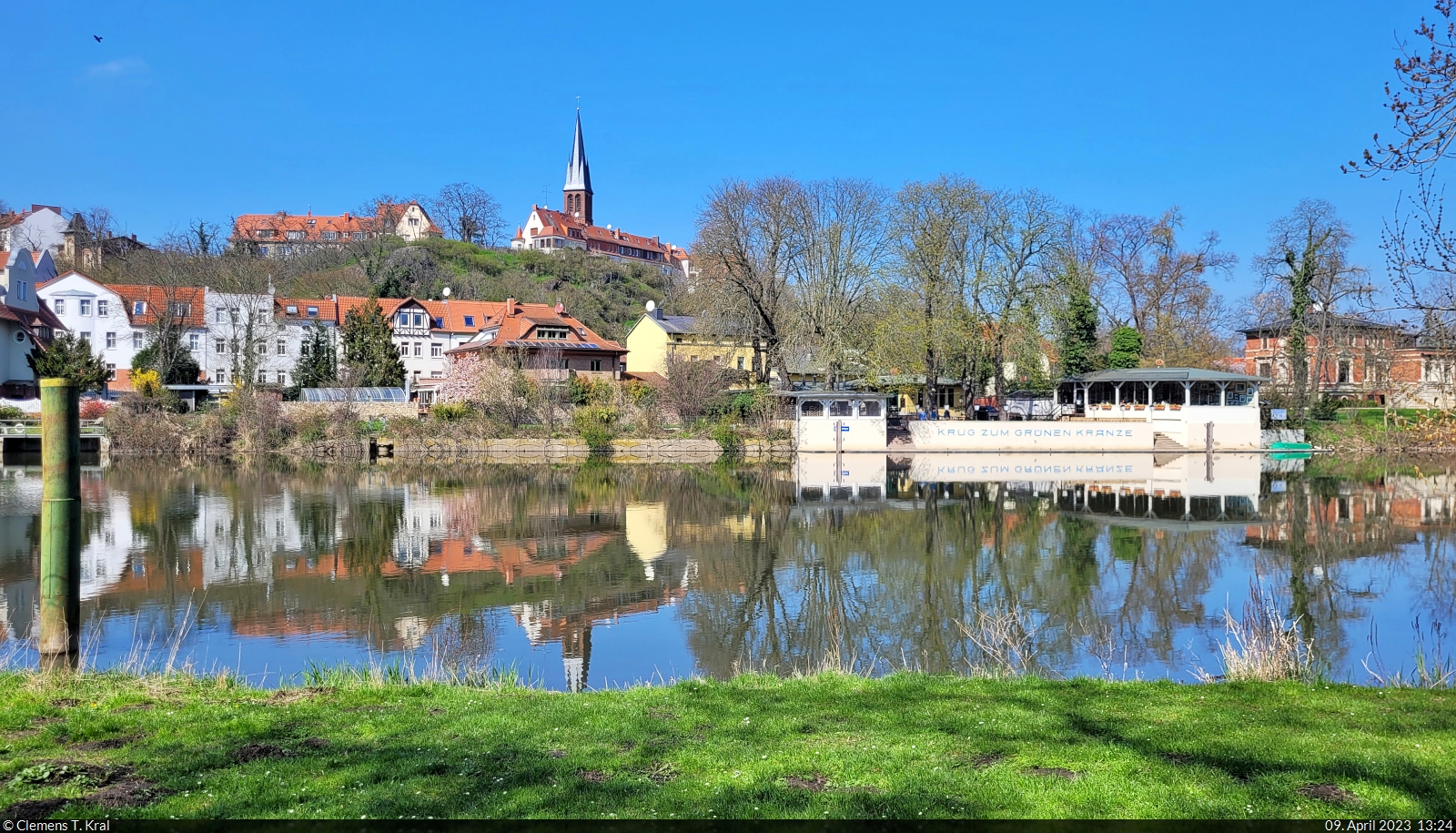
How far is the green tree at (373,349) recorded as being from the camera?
182 feet

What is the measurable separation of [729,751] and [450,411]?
146ft

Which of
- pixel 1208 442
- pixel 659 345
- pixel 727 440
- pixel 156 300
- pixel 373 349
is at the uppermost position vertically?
pixel 156 300

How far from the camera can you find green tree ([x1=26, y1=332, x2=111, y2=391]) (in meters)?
46.8

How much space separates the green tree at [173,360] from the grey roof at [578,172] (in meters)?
74.8

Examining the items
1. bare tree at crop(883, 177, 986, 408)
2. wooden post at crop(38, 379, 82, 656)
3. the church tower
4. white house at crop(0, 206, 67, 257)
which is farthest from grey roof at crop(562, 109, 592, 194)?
wooden post at crop(38, 379, 82, 656)

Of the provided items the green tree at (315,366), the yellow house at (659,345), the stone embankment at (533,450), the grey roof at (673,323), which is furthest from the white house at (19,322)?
the grey roof at (673,323)

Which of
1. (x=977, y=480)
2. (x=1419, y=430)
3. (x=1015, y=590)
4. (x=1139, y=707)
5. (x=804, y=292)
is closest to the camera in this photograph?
(x=1139, y=707)

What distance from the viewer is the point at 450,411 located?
4825 centimetres

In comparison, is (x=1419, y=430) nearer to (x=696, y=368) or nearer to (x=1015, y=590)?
(x=1015, y=590)

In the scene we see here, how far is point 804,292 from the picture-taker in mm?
49062

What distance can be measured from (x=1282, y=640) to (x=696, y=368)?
4225 cm

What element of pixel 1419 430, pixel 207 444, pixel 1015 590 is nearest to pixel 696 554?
pixel 1015 590

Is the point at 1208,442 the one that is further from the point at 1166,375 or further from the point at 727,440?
the point at 727,440

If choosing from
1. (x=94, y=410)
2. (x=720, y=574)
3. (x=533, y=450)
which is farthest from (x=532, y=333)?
(x=720, y=574)
